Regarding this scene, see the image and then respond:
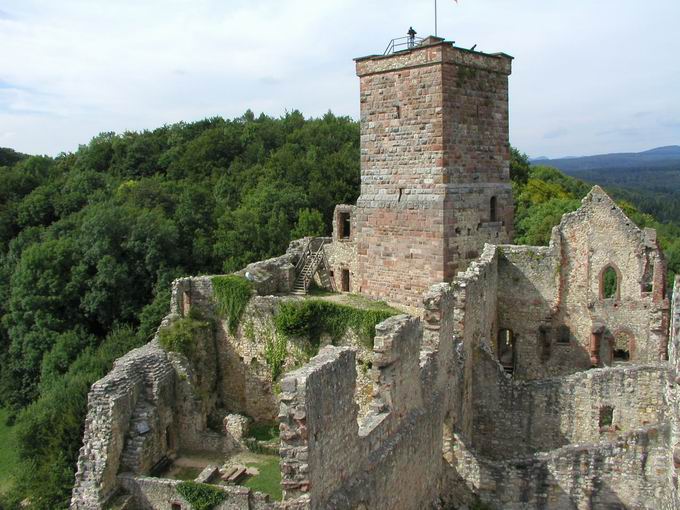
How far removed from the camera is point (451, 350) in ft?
44.0

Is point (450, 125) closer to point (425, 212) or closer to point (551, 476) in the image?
point (425, 212)

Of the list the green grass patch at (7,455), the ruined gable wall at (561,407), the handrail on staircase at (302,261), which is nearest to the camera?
the ruined gable wall at (561,407)

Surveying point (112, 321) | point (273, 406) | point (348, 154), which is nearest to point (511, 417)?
point (273, 406)

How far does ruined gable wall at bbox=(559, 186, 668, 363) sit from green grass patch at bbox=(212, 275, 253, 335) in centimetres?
816

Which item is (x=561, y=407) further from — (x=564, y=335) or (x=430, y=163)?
(x=430, y=163)


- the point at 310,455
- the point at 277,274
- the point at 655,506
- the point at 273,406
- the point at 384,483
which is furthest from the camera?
the point at 277,274

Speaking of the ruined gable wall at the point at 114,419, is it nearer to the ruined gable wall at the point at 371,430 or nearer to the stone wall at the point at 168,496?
the stone wall at the point at 168,496

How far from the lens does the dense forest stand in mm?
22734

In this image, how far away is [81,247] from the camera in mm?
33656

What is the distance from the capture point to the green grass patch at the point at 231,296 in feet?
58.0

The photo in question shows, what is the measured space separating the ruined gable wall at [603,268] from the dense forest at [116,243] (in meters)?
14.3

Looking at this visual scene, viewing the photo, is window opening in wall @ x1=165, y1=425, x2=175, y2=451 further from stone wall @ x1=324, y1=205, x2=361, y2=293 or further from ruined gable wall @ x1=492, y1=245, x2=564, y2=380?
ruined gable wall @ x1=492, y1=245, x2=564, y2=380

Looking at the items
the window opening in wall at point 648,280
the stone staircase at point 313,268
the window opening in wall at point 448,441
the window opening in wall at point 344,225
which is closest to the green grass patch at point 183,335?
the stone staircase at point 313,268

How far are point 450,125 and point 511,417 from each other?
22.8 ft
